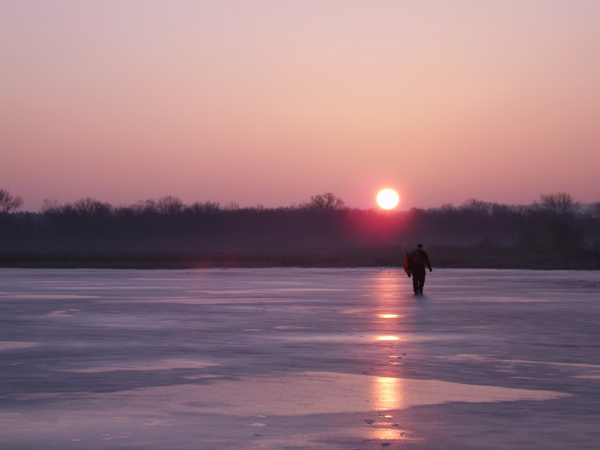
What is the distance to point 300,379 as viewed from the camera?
33.9 ft

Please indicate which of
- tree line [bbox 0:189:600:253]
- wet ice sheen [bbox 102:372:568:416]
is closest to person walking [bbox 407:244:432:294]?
wet ice sheen [bbox 102:372:568:416]

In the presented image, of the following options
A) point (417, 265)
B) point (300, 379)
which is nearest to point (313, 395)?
point (300, 379)

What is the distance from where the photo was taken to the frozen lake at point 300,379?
23.7ft

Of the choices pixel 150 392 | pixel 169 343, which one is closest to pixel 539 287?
pixel 169 343

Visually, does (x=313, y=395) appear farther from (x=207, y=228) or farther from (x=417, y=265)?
(x=207, y=228)

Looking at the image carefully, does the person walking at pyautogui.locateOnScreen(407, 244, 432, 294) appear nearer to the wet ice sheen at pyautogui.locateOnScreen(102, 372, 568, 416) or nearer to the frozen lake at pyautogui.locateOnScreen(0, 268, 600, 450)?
the frozen lake at pyautogui.locateOnScreen(0, 268, 600, 450)

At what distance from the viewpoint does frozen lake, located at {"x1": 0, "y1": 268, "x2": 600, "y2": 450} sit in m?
7.23

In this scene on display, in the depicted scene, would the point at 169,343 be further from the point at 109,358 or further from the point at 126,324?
the point at 126,324

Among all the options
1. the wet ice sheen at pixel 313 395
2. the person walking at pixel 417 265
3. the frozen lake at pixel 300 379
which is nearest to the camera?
the frozen lake at pixel 300 379

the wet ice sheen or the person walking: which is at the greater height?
the person walking

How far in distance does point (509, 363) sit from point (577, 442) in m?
4.95

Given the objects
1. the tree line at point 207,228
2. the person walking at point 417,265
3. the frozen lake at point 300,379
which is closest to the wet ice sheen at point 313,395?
the frozen lake at point 300,379

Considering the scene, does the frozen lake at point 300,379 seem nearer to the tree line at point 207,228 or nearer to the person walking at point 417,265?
the person walking at point 417,265

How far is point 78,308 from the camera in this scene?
880 inches
